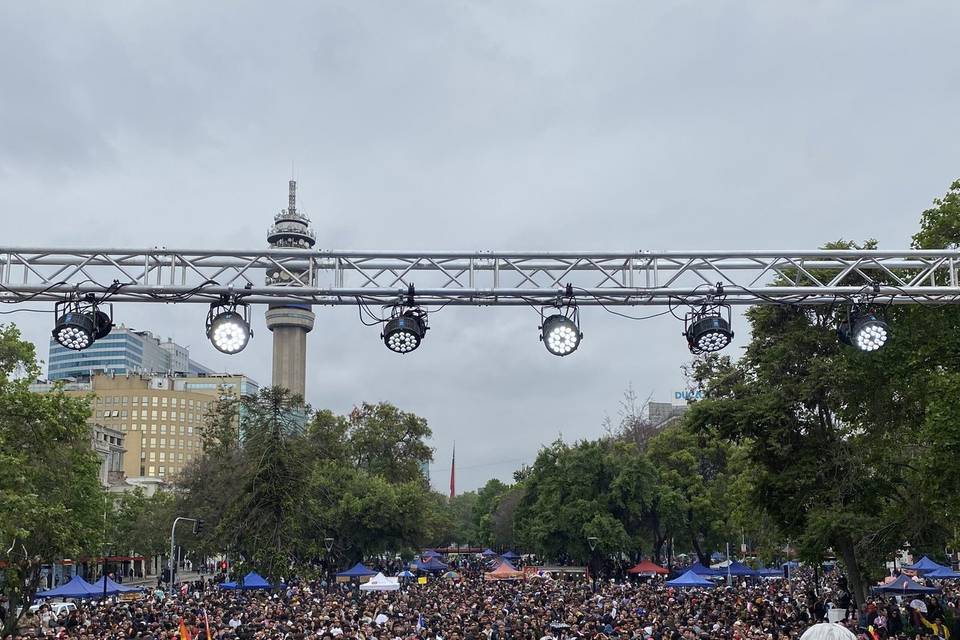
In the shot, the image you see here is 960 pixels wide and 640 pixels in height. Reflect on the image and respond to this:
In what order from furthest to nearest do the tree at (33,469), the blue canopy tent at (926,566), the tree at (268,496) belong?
1. the blue canopy tent at (926,566)
2. the tree at (268,496)
3. the tree at (33,469)

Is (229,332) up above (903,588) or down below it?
above

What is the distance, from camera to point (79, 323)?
450 inches

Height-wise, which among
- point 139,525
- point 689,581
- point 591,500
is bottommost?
point 689,581

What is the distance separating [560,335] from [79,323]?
6369mm

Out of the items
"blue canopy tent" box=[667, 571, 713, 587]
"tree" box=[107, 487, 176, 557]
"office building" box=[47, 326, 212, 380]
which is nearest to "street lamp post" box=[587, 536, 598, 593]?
"blue canopy tent" box=[667, 571, 713, 587]

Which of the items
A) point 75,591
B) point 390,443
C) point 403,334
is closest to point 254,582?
point 75,591

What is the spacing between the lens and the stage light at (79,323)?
11.4 m

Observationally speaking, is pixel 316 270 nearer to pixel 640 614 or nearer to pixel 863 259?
pixel 863 259

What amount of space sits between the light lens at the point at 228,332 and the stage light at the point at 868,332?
8339mm

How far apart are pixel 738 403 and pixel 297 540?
17636 mm

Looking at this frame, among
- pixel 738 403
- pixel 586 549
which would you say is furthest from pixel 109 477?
pixel 738 403

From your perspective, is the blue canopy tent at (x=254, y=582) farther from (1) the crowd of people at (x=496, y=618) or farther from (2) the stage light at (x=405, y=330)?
(2) the stage light at (x=405, y=330)

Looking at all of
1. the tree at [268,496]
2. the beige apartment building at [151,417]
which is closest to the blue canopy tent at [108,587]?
the tree at [268,496]

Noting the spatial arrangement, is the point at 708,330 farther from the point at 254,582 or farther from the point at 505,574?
the point at 505,574
